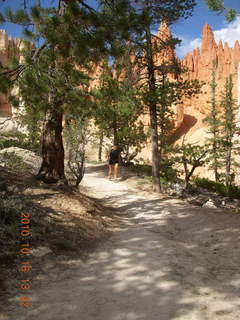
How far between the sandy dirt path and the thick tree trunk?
8.00ft

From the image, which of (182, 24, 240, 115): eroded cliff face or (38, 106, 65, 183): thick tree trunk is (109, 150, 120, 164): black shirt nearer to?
(38, 106, 65, 183): thick tree trunk

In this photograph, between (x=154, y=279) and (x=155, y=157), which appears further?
(x=155, y=157)

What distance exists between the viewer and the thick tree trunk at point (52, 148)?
6430mm

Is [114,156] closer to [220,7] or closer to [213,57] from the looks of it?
[220,7]

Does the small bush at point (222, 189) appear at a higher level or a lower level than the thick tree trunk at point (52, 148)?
lower

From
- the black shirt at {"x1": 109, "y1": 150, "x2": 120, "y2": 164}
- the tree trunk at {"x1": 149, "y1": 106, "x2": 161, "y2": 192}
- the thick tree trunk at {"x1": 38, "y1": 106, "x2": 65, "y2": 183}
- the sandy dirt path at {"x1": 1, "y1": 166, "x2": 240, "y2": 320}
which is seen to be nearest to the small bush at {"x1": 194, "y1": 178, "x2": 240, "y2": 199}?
the tree trunk at {"x1": 149, "y1": 106, "x2": 161, "y2": 192}

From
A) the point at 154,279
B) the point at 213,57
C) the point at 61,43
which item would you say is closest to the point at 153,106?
the point at 61,43

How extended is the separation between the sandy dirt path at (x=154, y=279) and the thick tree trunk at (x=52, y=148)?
2440mm

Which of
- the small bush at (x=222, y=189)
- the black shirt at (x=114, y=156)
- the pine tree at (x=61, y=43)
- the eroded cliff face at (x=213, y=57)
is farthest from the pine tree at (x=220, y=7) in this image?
the eroded cliff face at (x=213, y=57)

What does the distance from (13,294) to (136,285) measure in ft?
4.56

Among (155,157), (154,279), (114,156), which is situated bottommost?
(154,279)

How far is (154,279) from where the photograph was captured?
120 inches

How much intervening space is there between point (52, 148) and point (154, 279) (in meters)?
4.53

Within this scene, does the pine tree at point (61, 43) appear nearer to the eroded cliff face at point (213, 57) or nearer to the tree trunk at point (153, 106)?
the tree trunk at point (153, 106)
